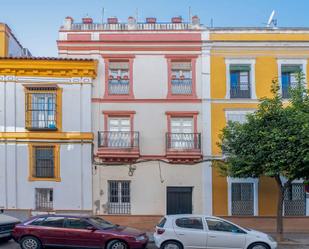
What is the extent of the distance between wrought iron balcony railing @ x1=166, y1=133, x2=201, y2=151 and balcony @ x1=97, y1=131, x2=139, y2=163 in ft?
4.98

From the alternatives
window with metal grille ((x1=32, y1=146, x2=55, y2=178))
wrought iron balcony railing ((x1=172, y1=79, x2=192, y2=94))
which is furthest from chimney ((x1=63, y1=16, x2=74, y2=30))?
window with metal grille ((x1=32, y1=146, x2=55, y2=178))

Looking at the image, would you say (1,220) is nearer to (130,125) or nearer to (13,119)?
(13,119)

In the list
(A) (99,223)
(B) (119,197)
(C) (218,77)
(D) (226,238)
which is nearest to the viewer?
(D) (226,238)

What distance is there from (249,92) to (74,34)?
866cm

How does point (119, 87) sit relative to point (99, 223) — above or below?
above

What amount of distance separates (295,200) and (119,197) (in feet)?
26.5

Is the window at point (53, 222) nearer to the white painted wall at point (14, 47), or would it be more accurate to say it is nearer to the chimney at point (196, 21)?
the white painted wall at point (14, 47)

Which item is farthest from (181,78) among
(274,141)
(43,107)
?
(43,107)

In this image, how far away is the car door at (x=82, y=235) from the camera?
14.8 metres

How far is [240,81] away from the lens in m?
21.7

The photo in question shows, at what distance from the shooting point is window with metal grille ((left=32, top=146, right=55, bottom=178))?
21141mm

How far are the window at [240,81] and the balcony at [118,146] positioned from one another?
5017mm

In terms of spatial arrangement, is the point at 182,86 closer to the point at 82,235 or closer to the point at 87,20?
the point at 87,20

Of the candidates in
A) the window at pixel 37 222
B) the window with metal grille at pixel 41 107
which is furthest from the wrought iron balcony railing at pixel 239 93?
the window at pixel 37 222
